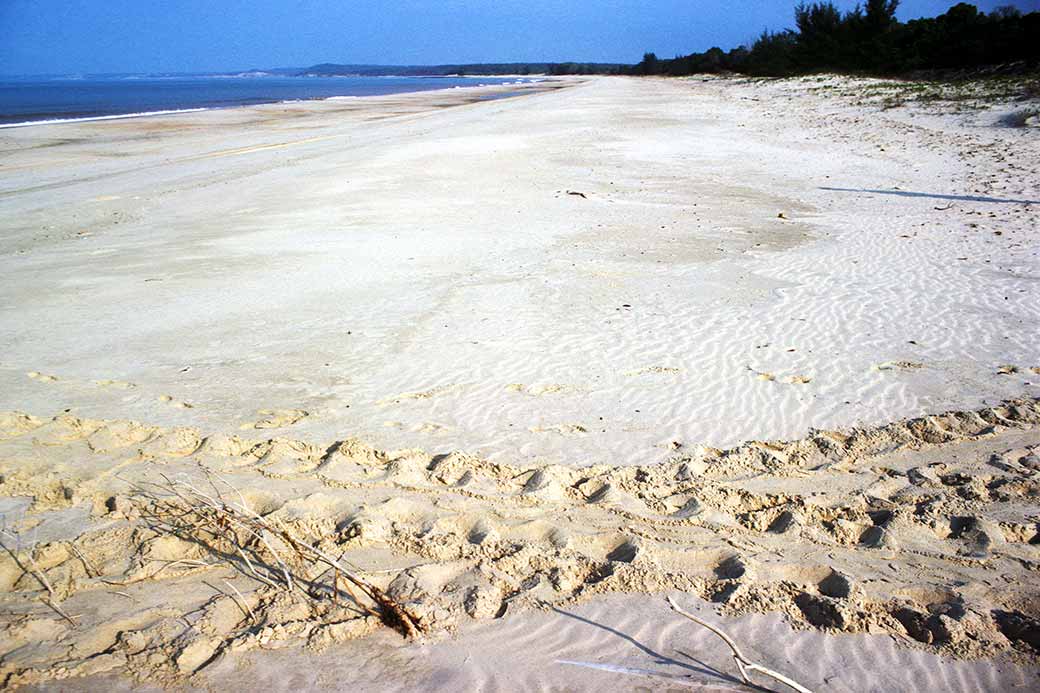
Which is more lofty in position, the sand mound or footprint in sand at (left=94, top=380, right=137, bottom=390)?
footprint in sand at (left=94, top=380, right=137, bottom=390)

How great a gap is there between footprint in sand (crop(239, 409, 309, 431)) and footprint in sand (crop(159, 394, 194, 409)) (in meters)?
0.51

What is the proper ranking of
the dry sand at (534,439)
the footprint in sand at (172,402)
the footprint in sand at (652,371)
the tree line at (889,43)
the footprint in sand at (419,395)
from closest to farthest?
1. the dry sand at (534,439)
2. the footprint in sand at (172,402)
3. the footprint in sand at (419,395)
4. the footprint in sand at (652,371)
5. the tree line at (889,43)

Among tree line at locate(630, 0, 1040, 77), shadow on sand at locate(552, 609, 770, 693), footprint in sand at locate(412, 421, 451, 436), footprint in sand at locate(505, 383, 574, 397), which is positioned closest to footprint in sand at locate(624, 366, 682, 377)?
footprint in sand at locate(505, 383, 574, 397)

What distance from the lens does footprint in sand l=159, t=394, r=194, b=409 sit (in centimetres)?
437

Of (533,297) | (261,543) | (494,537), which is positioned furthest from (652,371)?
(261,543)

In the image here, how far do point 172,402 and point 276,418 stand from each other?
0.79 metres

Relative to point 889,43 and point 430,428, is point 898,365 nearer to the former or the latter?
point 430,428

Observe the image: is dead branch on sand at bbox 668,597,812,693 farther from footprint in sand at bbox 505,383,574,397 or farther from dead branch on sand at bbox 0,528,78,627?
footprint in sand at bbox 505,383,574,397

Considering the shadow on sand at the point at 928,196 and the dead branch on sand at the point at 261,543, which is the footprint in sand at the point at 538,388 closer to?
the dead branch on sand at the point at 261,543

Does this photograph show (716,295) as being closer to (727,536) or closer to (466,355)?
(466,355)

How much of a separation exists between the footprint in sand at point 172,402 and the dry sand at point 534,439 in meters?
0.02

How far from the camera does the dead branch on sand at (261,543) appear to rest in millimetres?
2557

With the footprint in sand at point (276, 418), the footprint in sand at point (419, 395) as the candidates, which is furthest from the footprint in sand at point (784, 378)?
the footprint in sand at point (276, 418)

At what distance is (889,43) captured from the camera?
45500mm
